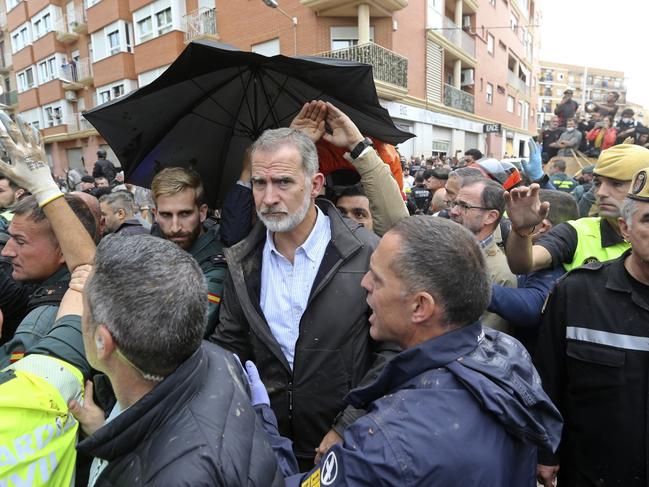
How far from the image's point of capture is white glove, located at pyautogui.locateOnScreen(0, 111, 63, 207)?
1.93 meters

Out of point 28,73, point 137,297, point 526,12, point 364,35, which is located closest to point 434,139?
point 364,35

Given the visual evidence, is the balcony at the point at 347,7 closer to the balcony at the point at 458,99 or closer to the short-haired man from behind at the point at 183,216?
the balcony at the point at 458,99

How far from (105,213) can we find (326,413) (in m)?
4.24

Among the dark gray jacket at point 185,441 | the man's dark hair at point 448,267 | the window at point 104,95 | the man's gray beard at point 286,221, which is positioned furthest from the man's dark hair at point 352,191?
the window at point 104,95

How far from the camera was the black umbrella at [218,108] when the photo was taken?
2318 millimetres

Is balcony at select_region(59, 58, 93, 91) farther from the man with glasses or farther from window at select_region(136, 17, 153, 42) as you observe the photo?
the man with glasses

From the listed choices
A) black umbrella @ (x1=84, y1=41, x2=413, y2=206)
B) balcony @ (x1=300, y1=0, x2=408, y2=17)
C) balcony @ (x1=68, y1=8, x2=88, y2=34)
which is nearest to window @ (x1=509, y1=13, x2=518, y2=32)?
balcony @ (x1=300, y1=0, x2=408, y2=17)

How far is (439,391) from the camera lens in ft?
4.02

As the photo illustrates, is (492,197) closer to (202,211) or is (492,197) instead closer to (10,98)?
(202,211)

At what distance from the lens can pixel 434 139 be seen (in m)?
20.3

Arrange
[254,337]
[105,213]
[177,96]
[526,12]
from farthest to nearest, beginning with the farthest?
[526,12]
[105,213]
[177,96]
[254,337]

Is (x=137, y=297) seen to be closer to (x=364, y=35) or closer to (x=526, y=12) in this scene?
(x=364, y=35)

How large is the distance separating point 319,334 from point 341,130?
1.18 meters

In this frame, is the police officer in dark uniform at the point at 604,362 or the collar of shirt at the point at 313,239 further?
the collar of shirt at the point at 313,239
